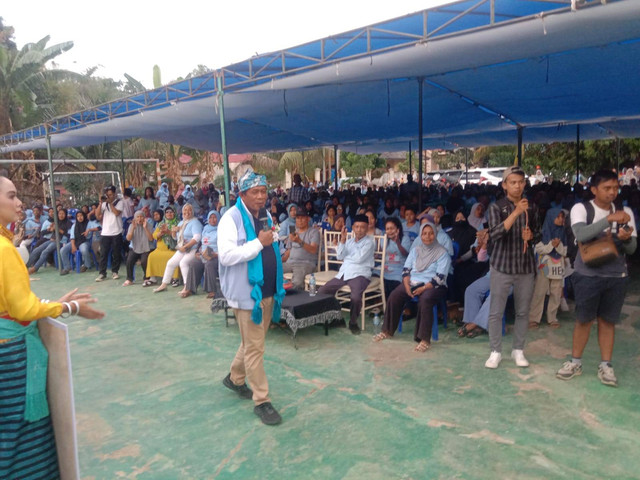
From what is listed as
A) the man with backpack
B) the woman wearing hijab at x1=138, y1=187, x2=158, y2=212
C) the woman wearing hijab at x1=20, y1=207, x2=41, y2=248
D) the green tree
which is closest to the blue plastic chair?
the man with backpack

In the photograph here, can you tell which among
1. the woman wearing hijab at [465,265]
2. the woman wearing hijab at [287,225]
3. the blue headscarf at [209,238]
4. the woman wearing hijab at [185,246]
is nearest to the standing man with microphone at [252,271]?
the woman wearing hijab at [465,265]

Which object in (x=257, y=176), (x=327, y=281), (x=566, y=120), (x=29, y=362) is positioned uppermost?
(x=566, y=120)

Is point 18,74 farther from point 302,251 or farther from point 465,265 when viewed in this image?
point 465,265

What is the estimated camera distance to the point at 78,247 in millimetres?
9117

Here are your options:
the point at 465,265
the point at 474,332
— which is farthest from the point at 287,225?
the point at 474,332

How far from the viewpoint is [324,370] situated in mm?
4039

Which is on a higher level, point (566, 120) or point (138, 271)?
point (566, 120)

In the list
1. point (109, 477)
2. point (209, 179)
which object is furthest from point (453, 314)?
point (209, 179)

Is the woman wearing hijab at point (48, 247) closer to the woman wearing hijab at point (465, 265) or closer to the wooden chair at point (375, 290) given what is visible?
the wooden chair at point (375, 290)

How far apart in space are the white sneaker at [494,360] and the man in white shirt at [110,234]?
6.40 meters

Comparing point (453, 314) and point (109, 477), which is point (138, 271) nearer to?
point (453, 314)

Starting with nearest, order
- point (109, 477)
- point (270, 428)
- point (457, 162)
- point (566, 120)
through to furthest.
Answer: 1. point (109, 477)
2. point (270, 428)
3. point (566, 120)
4. point (457, 162)

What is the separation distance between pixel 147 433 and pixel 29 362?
1.44 m

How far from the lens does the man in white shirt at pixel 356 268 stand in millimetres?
5012
